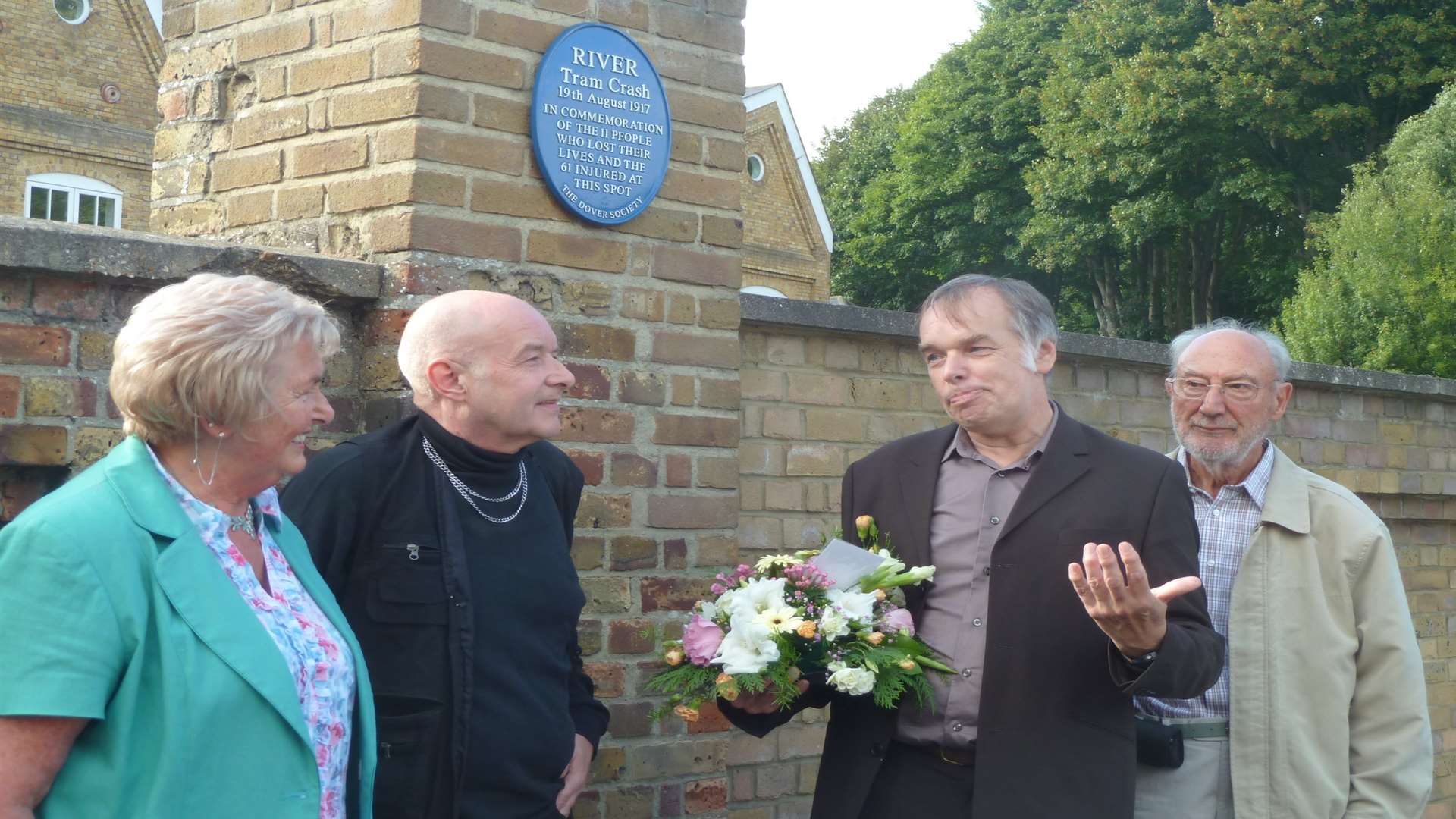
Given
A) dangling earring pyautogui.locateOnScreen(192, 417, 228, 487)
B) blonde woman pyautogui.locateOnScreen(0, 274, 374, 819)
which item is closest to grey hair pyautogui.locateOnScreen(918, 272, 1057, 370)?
blonde woman pyautogui.locateOnScreen(0, 274, 374, 819)

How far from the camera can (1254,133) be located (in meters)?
26.0

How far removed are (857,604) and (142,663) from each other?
1.46 meters

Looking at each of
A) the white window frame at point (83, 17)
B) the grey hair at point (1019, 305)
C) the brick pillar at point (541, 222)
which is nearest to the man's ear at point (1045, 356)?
the grey hair at point (1019, 305)

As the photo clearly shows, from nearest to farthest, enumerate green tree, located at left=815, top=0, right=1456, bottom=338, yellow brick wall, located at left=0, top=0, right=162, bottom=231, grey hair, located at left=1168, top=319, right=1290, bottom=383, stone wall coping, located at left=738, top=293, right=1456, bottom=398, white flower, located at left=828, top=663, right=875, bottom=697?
white flower, located at left=828, top=663, right=875, bottom=697 → grey hair, located at left=1168, top=319, right=1290, bottom=383 → stone wall coping, located at left=738, top=293, right=1456, bottom=398 → yellow brick wall, located at left=0, top=0, right=162, bottom=231 → green tree, located at left=815, top=0, right=1456, bottom=338

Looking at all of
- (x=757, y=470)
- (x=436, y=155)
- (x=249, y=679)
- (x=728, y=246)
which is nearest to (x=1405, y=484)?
(x=757, y=470)

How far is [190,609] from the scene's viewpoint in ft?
6.73

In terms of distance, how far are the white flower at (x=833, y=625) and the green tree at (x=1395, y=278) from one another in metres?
14.5

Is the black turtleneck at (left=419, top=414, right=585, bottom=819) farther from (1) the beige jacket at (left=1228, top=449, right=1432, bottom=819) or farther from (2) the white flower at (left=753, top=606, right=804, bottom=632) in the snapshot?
(1) the beige jacket at (left=1228, top=449, right=1432, bottom=819)

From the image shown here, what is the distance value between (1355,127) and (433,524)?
25400 mm

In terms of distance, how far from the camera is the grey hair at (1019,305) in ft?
10.6

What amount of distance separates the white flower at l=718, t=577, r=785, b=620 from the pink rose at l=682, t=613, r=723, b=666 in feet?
0.18

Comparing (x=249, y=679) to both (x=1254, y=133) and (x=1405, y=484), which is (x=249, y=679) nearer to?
(x=1405, y=484)

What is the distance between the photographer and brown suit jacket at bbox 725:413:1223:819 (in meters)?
2.93

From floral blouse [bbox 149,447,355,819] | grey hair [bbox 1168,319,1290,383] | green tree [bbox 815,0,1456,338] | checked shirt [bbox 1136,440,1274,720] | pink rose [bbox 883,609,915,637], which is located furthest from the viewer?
green tree [bbox 815,0,1456,338]
